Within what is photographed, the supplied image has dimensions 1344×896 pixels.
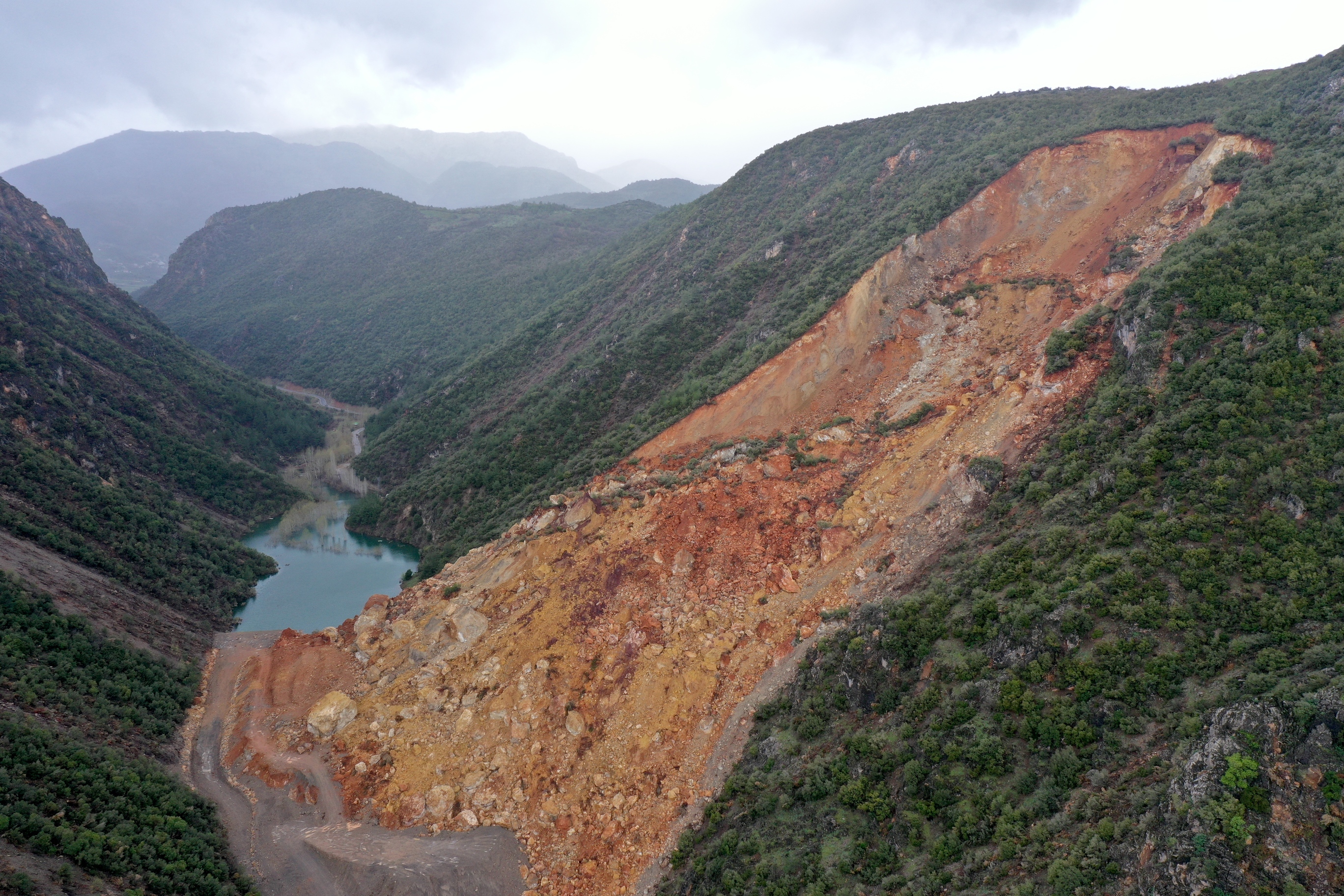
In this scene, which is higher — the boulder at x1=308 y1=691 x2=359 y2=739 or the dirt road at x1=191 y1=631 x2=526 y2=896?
the boulder at x1=308 y1=691 x2=359 y2=739

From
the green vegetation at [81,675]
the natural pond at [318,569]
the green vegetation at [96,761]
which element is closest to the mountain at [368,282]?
the natural pond at [318,569]

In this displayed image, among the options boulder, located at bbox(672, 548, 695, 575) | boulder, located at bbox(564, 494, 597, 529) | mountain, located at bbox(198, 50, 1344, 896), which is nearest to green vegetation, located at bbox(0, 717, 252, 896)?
mountain, located at bbox(198, 50, 1344, 896)

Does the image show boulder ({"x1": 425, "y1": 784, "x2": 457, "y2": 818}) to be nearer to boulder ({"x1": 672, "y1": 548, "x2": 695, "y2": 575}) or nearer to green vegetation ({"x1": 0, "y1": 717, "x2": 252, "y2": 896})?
green vegetation ({"x1": 0, "y1": 717, "x2": 252, "y2": 896})

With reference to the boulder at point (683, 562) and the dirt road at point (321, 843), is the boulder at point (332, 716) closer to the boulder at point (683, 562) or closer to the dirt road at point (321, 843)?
the dirt road at point (321, 843)

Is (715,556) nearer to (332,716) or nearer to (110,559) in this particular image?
(332,716)

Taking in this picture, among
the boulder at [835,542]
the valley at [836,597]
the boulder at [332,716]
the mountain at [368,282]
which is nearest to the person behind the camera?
the valley at [836,597]

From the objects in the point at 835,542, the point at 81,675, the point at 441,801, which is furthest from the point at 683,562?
the point at 81,675

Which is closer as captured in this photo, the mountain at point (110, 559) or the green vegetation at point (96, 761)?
the green vegetation at point (96, 761)
